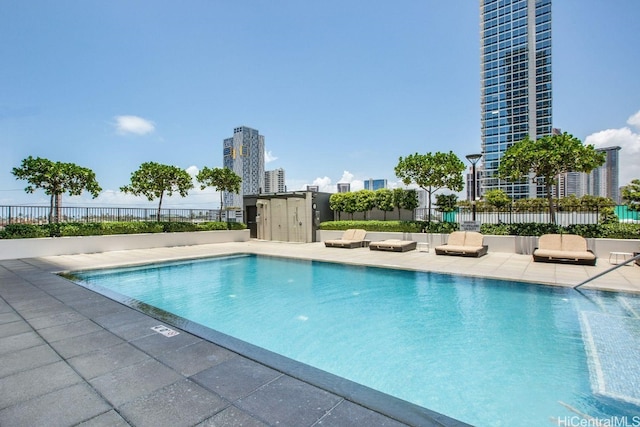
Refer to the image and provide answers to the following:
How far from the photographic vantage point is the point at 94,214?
12.7 meters

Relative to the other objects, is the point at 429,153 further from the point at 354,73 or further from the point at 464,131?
the point at 464,131

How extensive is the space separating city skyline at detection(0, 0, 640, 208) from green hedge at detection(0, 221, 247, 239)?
106cm

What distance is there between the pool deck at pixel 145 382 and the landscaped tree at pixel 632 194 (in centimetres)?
1150

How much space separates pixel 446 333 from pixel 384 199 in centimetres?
1069

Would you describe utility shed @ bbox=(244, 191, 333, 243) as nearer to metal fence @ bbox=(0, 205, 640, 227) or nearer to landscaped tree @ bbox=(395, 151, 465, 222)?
metal fence @ bbox=(0, 205, 640, 227)

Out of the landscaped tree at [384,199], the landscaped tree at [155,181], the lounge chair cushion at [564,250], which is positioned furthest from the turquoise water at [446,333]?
the landscaped tree at [384,199]

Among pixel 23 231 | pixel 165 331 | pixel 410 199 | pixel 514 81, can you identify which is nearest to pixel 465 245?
pixel 410 199

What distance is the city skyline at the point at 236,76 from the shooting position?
412 inches

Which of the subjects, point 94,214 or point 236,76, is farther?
point 236,76

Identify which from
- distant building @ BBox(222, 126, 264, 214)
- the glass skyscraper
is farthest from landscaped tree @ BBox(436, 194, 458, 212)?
the glass skyscraper

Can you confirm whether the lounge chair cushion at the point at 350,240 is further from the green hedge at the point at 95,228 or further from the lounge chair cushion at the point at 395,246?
the green hedge at the point at 95,228

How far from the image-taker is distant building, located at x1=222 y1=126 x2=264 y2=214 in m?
35.9

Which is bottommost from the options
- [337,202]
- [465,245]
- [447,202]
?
[465,245]

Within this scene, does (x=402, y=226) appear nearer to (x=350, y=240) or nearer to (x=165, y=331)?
(x=350, y=240)
